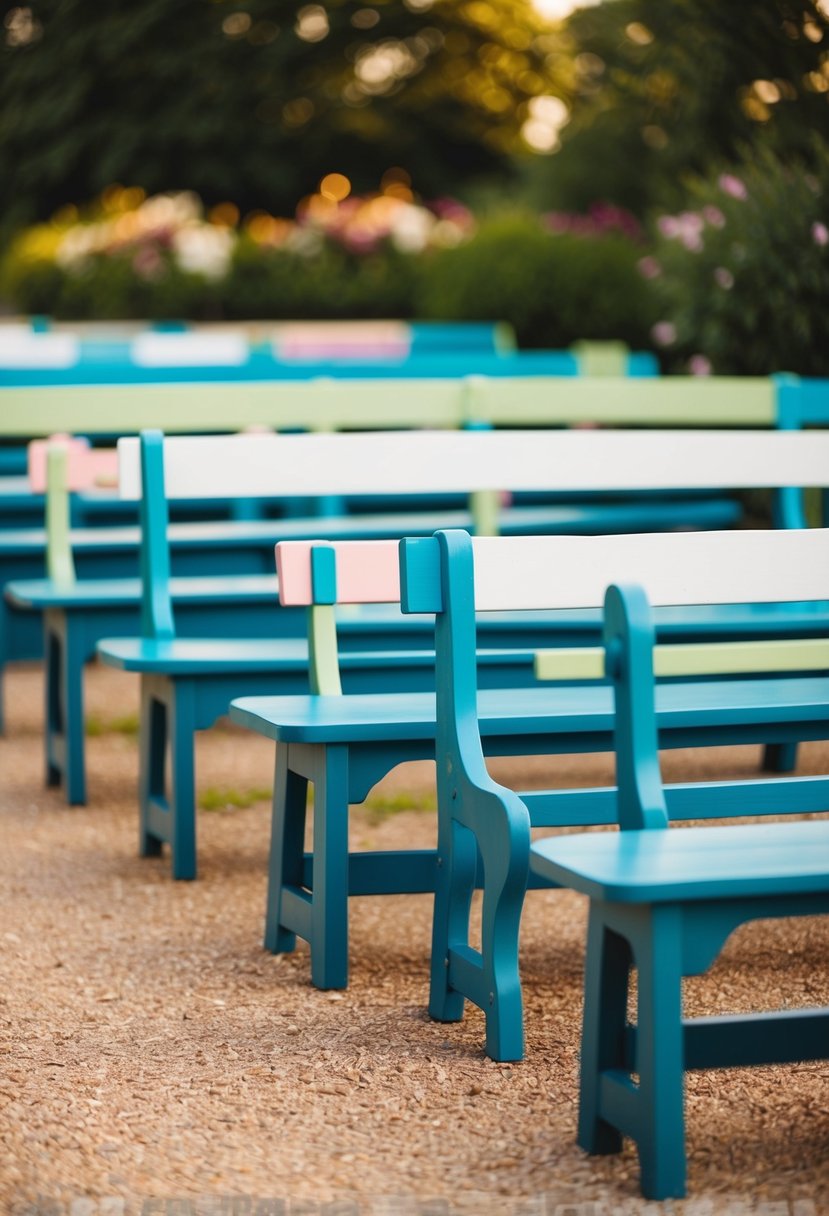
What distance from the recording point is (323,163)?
32.8 m

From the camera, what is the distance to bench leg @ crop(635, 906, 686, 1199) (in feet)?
8.94

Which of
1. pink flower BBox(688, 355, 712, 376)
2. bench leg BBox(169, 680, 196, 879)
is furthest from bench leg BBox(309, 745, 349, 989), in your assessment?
pink flower BBox(688, 355, 712, 376)

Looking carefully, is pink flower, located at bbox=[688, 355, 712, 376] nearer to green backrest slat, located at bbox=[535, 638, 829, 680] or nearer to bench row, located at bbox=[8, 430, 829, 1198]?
bench row, located at bbox=[8, 430, 829, 1198]

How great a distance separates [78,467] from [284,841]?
2.52 m

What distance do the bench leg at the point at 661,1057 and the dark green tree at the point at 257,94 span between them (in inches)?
1069

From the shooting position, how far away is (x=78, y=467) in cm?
639

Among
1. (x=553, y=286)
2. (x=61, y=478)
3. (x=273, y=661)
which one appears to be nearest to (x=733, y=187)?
(x=61, y=478)

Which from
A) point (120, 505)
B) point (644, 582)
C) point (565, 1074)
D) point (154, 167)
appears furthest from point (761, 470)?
point (154, 167)

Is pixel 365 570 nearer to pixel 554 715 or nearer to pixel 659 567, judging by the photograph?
pixel 554 715

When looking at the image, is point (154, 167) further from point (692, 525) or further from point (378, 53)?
point (692, 525)

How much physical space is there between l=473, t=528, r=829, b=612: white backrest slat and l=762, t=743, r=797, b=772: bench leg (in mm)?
2781

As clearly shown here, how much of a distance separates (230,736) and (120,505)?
1467 mm

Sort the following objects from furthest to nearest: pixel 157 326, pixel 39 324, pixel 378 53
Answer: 1. pixel 378 53
2. pixel 157 326
3. pixel 39 324

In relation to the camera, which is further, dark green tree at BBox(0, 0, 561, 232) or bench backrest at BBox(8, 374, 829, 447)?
dark green tree at BBox(0, 0, 561, 232)
